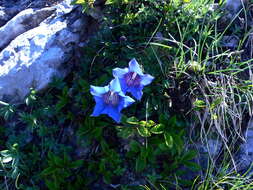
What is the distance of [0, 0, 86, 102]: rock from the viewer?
268 centimetres

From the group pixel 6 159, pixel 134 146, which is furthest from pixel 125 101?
pixel 6 159

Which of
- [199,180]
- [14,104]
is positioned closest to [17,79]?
[14,104]

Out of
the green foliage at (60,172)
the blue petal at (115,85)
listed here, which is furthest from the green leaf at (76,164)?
the blue petal at (115,85)

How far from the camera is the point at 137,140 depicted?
2395 mm

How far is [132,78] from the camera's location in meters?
2.25

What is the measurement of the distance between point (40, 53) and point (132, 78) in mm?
821

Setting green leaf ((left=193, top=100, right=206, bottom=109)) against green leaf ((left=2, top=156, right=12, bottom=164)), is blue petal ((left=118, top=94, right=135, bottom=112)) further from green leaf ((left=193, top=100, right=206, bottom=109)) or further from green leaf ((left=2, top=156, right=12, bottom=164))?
green leaf ((left=2, top=156, right=12, bottom=164))

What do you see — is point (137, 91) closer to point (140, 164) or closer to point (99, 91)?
point (99, 91)

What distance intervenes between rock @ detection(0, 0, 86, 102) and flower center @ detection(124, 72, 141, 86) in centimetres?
65

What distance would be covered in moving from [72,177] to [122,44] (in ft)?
2.96

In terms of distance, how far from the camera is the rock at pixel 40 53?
8.78 feet

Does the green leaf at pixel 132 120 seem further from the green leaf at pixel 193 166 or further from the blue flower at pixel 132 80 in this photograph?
the green leaf at pixel 193 166

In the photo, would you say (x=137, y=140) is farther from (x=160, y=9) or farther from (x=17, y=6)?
(x=17, y=6)

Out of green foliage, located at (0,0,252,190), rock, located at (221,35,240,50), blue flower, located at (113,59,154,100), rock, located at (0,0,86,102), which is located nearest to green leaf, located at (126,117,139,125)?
green foliage, located at (0,0,252,190)
